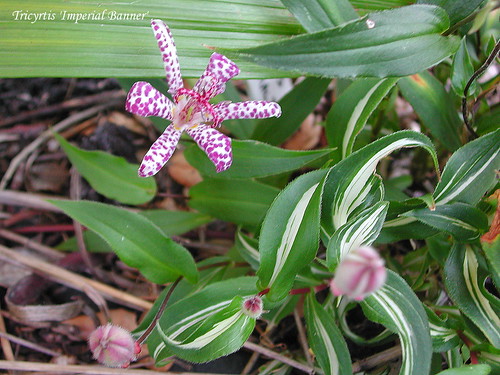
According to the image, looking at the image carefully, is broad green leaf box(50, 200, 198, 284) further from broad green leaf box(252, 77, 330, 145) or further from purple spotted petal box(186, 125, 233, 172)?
broad green leaf box(252, 77, 330, 145)

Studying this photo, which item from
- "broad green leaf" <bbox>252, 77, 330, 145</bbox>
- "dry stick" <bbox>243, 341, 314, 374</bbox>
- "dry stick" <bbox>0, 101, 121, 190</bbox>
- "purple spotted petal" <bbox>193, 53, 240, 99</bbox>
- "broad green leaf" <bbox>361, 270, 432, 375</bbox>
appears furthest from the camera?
"dry stick" <bbox>0, 101, 121, 190</bbox>

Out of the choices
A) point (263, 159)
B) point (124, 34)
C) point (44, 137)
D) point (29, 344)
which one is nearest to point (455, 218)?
point (263, 159)

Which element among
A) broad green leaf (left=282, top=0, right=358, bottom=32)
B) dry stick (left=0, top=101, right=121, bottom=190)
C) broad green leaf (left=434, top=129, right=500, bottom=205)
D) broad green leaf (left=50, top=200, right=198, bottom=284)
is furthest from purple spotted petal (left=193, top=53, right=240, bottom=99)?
dry stick (left=0, top=101, right=121, bottom=190)

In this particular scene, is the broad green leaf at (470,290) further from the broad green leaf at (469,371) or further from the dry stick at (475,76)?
the dry stick at (475,76)

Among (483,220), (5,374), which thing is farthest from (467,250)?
(5,374)

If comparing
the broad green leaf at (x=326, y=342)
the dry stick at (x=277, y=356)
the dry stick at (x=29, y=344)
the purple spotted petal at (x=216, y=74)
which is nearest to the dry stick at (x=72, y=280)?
the dry stick at (x=29, y=344)

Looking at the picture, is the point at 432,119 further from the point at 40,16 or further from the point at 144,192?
the point at 40,16

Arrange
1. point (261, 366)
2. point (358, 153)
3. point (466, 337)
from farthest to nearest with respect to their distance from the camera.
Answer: point (261, 366) < point (466, 337) < point (358, 153)
